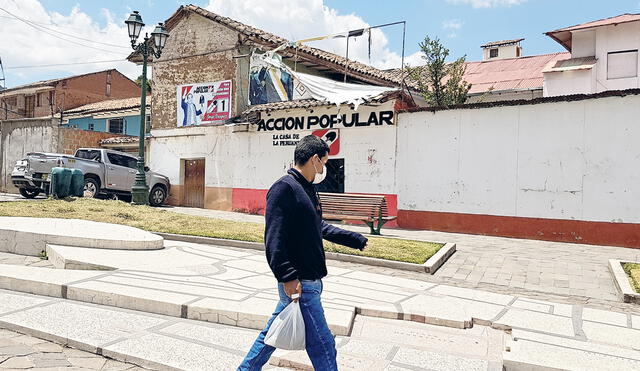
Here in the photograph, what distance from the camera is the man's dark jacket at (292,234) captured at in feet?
9.18

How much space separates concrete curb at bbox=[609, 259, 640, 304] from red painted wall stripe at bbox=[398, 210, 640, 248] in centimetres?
272

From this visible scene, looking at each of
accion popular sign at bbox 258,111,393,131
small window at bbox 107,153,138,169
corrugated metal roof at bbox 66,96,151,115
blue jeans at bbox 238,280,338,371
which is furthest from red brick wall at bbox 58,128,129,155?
blue jeans at bbox 238,280,338,371

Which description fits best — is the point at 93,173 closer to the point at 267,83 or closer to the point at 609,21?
the point at 267,83

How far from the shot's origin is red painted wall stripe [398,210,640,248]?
10680 millimetres

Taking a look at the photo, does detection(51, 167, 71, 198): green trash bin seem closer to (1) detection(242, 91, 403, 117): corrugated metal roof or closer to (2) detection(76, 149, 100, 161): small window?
(2) detection(76, 149, 100, 161): small window

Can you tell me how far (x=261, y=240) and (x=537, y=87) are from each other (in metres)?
19.6

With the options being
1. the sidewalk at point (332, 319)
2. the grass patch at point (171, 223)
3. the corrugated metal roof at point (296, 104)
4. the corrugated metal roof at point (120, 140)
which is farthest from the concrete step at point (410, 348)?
the corrugated metal roof at point (120, 140)

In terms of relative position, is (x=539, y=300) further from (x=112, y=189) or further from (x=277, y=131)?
(x=112, y=189)

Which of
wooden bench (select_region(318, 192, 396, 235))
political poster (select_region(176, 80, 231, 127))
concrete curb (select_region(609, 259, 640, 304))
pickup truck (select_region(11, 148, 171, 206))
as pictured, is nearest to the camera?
concrete curb (select_region(609, 259, 640, 304))

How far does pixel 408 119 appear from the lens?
1349 centimetres

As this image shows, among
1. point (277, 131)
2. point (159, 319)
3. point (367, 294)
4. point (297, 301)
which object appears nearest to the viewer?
point (297, 301)

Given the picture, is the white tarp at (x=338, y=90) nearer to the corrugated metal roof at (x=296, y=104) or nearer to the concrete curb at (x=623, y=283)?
the corrugated metal roof at (x=296, y=104)

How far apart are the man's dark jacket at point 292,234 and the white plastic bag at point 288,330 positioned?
0.62 ft

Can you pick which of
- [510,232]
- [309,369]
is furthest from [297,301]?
[510,232]
